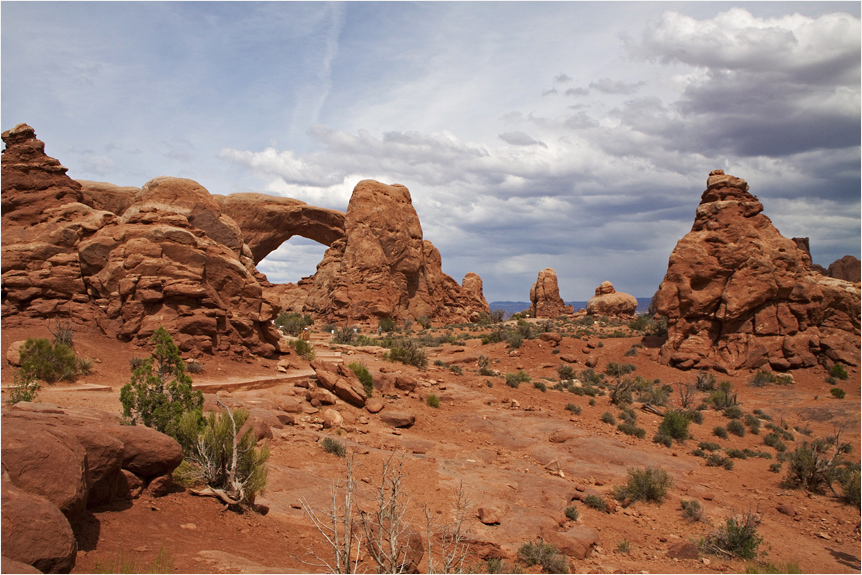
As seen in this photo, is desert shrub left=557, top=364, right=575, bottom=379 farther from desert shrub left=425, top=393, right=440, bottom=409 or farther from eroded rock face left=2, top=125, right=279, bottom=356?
eroded rock face left=2, top=125, right=279, bottom=356

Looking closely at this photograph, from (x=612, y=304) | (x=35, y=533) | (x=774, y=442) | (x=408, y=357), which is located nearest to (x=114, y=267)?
(x=408, y=357)

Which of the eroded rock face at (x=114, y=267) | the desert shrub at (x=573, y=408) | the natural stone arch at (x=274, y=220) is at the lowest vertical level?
the desert shrub at (x=573, y=408)

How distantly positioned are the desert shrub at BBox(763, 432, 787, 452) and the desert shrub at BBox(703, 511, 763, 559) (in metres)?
6.59

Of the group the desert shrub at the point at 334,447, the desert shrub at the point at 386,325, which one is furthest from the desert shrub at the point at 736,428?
the desert shrub at the point at 386,325

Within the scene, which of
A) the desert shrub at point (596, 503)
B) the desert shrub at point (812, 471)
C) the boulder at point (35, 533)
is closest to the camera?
the boulder at point (35, 533)

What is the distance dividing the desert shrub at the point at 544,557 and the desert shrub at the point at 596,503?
88.2 inches

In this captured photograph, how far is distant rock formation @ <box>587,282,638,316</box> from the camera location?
45.5 m

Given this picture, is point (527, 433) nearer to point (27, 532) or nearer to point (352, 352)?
point (352, 352)

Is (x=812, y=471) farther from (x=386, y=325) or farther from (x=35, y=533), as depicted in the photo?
(x=386, y=325)

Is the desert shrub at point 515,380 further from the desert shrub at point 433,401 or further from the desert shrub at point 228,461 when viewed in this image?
the desert shrub at point 228,461

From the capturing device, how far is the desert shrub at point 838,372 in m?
19.9

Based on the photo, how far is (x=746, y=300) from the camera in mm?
21438

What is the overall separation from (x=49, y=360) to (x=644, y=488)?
463 inches

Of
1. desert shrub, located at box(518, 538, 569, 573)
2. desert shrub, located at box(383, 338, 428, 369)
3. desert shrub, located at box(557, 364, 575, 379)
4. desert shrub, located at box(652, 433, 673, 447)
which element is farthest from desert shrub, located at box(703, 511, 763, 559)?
desert shrub, located at box(557, 364, 575, 379)
